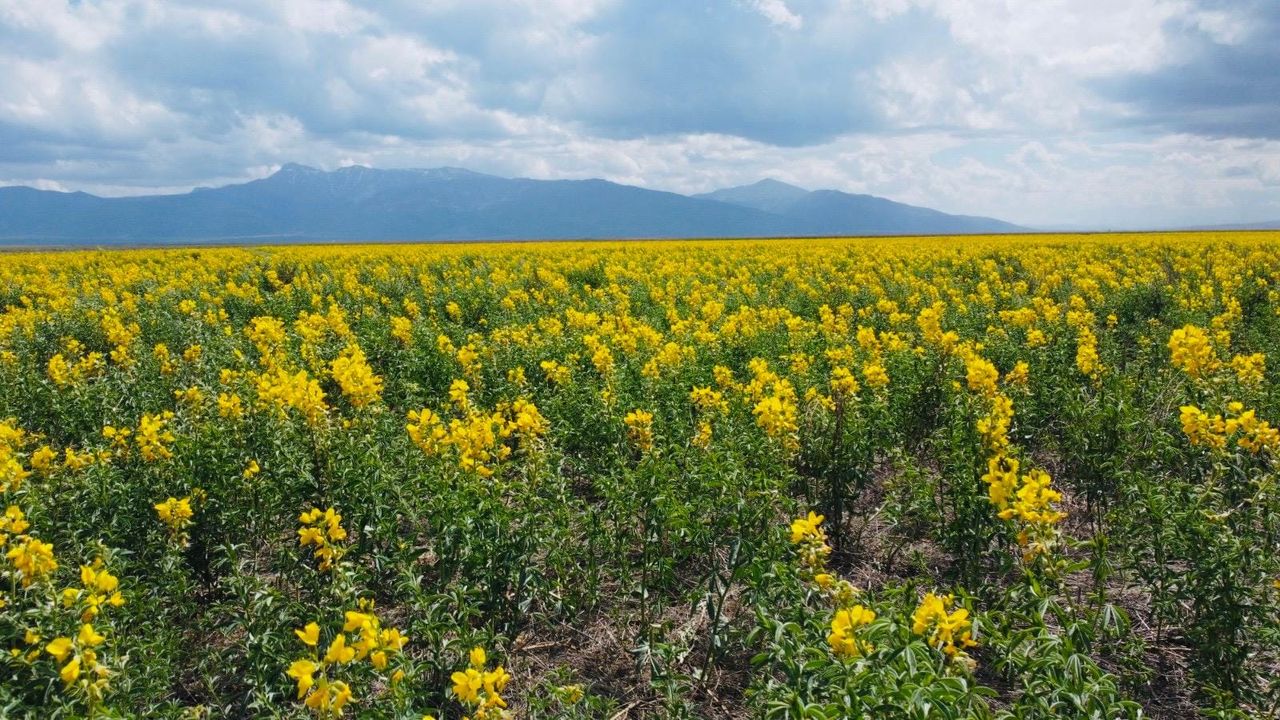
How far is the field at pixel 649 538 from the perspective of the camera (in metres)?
3.07

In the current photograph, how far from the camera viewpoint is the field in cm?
307

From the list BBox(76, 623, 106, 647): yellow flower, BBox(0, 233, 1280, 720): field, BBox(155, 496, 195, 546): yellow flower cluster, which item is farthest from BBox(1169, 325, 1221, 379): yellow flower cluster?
BBox(155, 496, 195, 546): yellow flower cluster

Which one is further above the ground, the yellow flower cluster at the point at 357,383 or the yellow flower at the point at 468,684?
the yellow flower cluster at the point at 357,383

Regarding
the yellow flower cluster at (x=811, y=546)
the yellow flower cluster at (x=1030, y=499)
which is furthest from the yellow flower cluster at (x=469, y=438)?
the yellow flower cluster at (x=1030, y=499)

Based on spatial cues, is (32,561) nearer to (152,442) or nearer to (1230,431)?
(152,442)

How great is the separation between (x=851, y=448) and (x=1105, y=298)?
11.9 m

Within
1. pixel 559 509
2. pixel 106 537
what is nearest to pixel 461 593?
pixel 559 509

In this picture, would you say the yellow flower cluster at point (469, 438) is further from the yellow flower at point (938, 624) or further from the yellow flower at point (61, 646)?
the yellow flower at point (938, 624)

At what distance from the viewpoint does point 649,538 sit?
4.49m

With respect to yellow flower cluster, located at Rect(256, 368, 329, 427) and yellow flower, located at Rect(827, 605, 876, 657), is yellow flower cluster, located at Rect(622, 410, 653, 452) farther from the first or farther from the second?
yellow flower, located at Rect(827, 605, 876, 657)

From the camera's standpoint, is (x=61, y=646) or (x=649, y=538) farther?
(x=649, y=538)

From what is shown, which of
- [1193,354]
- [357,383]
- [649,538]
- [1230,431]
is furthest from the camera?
[1193,354]

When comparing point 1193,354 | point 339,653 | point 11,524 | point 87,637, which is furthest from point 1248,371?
point 11,524

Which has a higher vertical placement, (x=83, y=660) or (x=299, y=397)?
(x=299, y=397)
